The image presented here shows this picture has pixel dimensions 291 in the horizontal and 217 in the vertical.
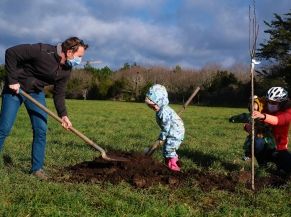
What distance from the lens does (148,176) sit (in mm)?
7387

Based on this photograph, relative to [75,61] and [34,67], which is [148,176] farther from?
[34,67]

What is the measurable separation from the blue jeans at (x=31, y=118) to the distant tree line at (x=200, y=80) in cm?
4246

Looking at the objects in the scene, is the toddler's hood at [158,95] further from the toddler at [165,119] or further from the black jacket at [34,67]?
the black jacket at [34,67]

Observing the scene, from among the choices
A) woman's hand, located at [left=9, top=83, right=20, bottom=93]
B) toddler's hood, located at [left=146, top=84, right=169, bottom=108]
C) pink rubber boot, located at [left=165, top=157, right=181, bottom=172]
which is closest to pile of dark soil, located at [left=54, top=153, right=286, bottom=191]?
pink rubber boot, located at [left=165, top=157, right=181, bottom=172]

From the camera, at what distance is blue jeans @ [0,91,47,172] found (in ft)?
24.8

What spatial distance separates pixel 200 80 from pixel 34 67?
7744 centimetres

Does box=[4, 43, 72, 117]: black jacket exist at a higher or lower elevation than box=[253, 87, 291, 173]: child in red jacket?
higher

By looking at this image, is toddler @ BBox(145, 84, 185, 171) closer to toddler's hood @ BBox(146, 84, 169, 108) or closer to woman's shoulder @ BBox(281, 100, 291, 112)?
toddler's hood @ BBox(146, 84, 169, 108)

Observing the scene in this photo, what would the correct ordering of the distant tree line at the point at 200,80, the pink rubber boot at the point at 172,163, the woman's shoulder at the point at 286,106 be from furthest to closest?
the distant tree line at the point at 200,80
the pink rubber boot at the point at 172,163
the woman's shoulder at the point at 286,106

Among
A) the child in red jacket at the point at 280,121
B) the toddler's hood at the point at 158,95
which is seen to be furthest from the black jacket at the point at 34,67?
the child in red jacket at the point at 280,121

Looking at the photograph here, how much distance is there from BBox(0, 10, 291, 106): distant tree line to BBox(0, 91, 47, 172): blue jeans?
42459 mm

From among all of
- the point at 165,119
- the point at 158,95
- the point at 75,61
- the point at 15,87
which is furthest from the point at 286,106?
the point at 15,87

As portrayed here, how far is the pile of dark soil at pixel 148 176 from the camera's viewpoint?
7.17 m

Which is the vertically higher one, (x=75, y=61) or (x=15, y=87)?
(x=75, y=61)
